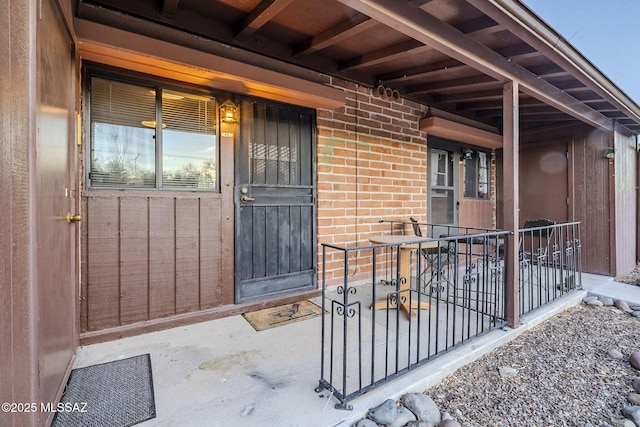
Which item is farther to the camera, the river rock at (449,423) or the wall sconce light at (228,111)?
the wall sconce light at (228,111)

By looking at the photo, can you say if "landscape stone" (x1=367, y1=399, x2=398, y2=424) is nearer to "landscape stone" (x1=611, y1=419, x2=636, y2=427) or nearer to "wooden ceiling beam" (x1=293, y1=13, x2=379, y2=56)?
"landscape stone" (x1=611, y1=419, x2=636, y2=427)

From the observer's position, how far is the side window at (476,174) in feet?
16.8

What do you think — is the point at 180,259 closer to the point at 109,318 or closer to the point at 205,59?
the point at 109,318

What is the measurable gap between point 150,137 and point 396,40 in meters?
2.33

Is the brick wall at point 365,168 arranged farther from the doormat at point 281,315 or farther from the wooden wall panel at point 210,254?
the wooden wall panel at point 210,254

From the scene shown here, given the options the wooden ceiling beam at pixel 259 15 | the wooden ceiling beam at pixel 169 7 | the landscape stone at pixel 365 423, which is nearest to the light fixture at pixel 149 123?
the wooden ceiling beam at pixel 169 7

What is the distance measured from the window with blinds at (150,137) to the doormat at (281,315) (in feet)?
4.13

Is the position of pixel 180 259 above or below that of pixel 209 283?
above

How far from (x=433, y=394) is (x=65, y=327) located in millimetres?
2211

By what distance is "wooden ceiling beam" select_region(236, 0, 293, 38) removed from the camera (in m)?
2.16

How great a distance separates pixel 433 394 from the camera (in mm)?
1858

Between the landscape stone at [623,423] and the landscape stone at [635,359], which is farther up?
the landscape stone at [635,359]

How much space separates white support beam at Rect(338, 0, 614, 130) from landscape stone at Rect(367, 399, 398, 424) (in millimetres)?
2213

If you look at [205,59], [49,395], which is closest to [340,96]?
[205,59]
